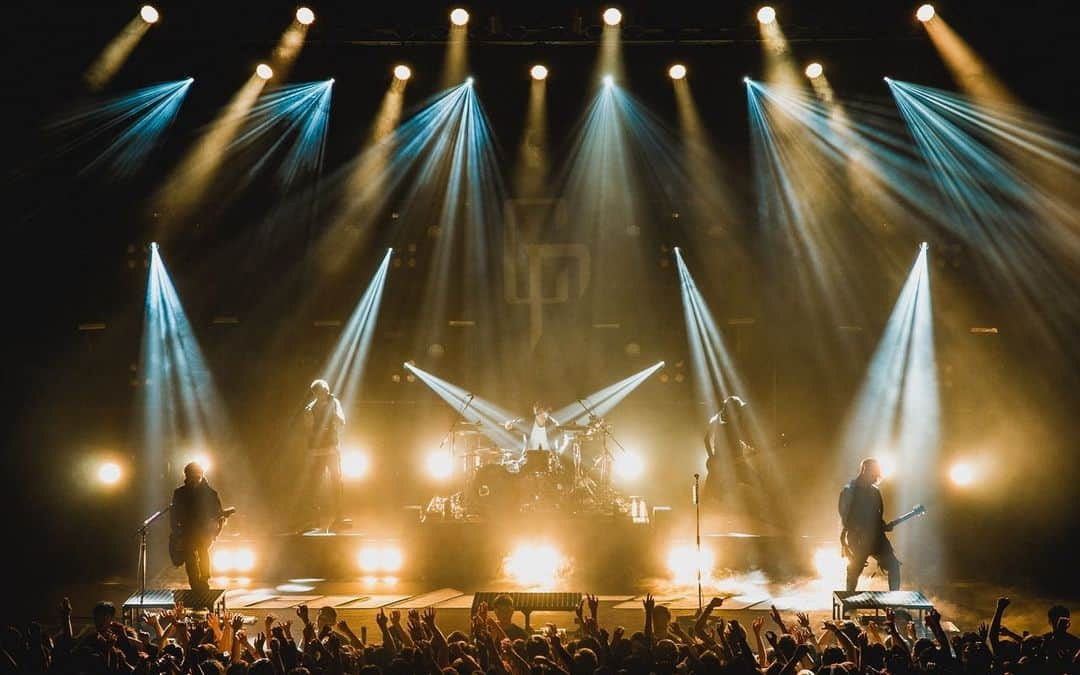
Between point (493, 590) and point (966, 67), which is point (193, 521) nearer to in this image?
point (493, 590)

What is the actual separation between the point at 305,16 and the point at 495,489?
20.0 feet

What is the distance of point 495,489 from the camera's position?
1053cm

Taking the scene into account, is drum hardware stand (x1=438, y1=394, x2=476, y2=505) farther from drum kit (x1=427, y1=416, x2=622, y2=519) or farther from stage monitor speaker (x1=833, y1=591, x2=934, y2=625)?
stage monitor speaker (x1=833, y1=591, x2=934, y2=625)

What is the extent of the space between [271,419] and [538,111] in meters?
6.10

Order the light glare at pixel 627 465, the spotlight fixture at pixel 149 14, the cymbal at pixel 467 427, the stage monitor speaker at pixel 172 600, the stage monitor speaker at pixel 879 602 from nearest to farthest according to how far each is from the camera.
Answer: the stage monitor speaker at pixel 879 602, the stage monitor speaker at pixel 172 600, the spotlight fixture at pixel 149 14, the cymbal at pixel 467 427, the light glare at pixel 627 465

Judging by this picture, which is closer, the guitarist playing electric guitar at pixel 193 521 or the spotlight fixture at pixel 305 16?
the guitarist playing electric guitar at pixel 193 521

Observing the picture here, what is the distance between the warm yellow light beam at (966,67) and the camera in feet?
34.3

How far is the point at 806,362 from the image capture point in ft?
43.1

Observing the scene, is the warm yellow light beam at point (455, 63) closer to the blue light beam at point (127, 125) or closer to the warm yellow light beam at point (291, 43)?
the warm yellow light beam at point (291, 43)

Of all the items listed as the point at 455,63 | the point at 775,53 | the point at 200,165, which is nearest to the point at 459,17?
the point at 455,63

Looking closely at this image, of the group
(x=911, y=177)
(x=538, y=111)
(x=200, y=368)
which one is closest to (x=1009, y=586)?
(x=911, y=177)

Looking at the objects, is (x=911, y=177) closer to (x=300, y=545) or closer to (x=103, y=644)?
(x=300, y=545)

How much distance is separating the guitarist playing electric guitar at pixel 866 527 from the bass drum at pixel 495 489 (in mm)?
3907

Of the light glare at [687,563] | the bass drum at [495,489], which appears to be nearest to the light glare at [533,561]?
the bass drum at [495,489]
